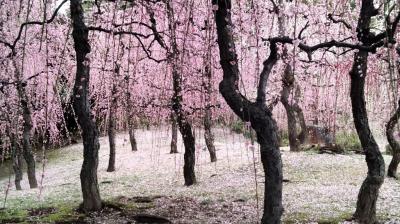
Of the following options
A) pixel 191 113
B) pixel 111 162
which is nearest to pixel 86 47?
pixel 191 113

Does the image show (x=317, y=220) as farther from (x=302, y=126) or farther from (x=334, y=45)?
(x=302, y=126)

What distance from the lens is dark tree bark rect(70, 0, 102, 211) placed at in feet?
29.1

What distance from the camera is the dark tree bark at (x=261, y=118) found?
230 inches

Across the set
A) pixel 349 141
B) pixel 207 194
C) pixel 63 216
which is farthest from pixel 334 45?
pixel 349 141

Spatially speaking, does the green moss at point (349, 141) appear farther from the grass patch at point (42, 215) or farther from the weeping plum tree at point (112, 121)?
the grass patch at point (42, 215)

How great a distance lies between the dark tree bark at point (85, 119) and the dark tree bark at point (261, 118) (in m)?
3.52

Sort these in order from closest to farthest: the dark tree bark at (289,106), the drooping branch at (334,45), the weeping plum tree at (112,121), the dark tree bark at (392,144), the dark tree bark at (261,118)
Result: 1. the drooping branch at (334,45)
2. the dark tree bark at (261,118)
3. the dark tree bark at (392,144)
4. the weeping plum tree at (112,121)
5. the dark tree bark at (289,106)

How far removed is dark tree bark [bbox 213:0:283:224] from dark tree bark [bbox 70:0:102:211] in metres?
3.52

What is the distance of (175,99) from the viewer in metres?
12.8

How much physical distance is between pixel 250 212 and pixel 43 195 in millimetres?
7238

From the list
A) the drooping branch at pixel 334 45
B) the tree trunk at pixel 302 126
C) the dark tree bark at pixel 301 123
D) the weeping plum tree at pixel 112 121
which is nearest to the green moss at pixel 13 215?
the drooping branch at pixel 334 45

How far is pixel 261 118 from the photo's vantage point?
19.4ft

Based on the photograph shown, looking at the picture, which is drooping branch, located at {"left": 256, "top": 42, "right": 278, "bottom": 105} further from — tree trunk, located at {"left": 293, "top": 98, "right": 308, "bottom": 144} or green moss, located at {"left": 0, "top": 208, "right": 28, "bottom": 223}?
tree trunk, located at {"left": 293, "top": 98, "right": 308, "bottom": 144}

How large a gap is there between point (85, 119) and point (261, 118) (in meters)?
4.41
